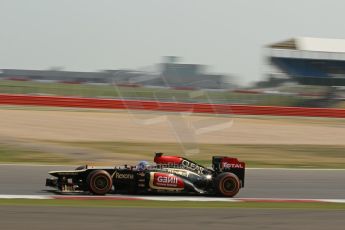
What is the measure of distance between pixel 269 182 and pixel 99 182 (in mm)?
4353

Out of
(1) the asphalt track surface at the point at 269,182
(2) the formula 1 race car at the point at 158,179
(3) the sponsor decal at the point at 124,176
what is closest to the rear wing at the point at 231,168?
(2) the formula 1 race car at the point at 158,179

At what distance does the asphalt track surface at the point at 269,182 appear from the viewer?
10.8 m

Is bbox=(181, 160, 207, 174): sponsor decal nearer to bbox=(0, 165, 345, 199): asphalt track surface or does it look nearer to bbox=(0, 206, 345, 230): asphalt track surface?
bbox=(0, 165, 345, 199): asphalt track surface

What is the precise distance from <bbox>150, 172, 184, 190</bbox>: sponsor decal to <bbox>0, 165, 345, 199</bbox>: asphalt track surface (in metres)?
1.27

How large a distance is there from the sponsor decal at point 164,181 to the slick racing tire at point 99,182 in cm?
67

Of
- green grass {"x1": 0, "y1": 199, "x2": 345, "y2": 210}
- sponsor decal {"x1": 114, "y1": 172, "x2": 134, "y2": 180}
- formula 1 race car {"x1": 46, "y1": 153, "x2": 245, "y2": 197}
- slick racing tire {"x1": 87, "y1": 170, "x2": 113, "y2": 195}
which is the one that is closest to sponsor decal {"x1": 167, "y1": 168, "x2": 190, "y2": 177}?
formula 1 race car {"x1": 46, "y1": 153, "x2": 245, "y2": 197}

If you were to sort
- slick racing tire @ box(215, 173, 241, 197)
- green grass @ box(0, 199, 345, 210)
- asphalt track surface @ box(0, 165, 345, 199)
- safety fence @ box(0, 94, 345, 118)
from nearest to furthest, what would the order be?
green grass @ box(0, 199, 345, 210) → slick racing tire @ box(215, 173, 241, 197) → asphalt track surface @ box(0, 165, 345, 199) → safety fence @ box(0, 94, 345, 118)

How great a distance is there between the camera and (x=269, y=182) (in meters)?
12.8

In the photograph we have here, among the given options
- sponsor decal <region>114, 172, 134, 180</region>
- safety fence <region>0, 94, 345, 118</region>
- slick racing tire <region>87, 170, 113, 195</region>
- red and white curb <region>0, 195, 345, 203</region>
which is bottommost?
red and white curb <region>0, 195, 345, 203</region>

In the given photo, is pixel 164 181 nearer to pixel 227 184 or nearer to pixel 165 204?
pixel 165 204

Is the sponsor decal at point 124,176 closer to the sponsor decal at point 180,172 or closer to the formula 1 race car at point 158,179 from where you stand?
the formula 1 race car at point 158,179

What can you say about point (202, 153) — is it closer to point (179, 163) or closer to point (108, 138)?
point (108, 138)

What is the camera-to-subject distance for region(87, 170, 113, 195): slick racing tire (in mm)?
9602

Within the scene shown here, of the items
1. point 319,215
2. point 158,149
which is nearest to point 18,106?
point 158,149
